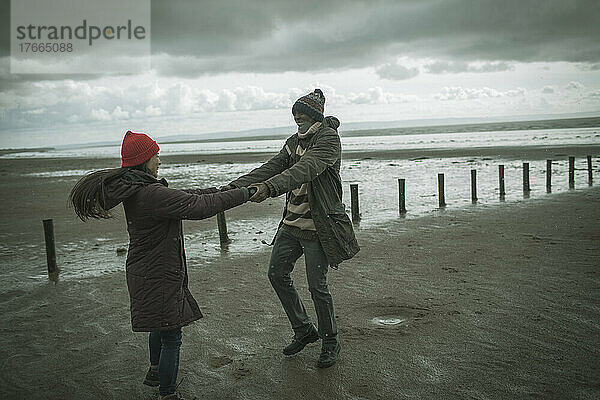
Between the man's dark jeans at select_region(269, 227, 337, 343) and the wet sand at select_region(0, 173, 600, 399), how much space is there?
14.3 inches

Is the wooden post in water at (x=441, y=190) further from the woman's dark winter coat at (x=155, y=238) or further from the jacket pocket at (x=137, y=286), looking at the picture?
the jacket pocket at (x=137, y=286)

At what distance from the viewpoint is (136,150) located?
411 cm

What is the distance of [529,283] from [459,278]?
36.2 inches

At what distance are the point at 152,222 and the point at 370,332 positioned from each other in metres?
2.82

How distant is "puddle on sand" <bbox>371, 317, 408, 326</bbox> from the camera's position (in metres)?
6.00

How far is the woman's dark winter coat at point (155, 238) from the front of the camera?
13.1ft

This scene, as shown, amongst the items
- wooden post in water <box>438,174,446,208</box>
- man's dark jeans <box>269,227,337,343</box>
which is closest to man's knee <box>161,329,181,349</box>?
man's dark jeans <box>269,227,337,343</box>

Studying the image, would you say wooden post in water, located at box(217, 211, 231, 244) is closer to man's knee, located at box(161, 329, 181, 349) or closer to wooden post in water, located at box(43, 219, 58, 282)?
wooden post in water, located at box(43, 219, 58, 282)

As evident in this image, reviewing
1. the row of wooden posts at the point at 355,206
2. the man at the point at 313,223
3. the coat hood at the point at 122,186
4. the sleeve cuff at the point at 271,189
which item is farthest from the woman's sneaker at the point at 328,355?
the row of wooden posts at the point at 355,206

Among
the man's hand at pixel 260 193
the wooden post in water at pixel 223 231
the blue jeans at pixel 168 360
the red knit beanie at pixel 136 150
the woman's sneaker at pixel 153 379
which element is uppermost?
the red knit beanie at pixel 136 150

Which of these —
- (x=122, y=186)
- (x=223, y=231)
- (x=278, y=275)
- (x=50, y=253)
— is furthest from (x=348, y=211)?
(x=122, y=186)

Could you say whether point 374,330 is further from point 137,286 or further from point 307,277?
point 137,286

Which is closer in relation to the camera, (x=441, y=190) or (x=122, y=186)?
(x=122, y=186)

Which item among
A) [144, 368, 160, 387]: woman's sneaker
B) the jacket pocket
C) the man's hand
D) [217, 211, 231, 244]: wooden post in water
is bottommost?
[144, 368, 160, 387]: woman's sneaker
